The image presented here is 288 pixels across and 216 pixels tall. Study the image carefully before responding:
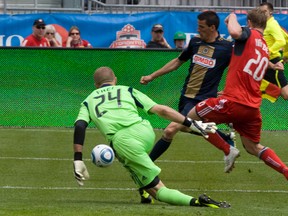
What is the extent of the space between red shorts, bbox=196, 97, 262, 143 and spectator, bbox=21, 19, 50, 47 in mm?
8952

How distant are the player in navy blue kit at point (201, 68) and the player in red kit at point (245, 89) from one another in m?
1.03

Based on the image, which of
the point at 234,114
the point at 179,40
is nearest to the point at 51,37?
the point at 179,40

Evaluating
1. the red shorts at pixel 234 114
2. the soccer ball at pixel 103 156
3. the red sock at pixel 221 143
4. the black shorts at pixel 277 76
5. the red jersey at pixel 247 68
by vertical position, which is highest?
the red jersey at pixel 247 68

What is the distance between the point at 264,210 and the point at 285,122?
29.8 feet

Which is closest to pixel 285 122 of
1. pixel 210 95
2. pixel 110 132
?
pixel 210 95

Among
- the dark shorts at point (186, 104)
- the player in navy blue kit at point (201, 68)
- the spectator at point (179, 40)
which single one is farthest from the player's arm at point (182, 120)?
the spectator at point (179, 40)

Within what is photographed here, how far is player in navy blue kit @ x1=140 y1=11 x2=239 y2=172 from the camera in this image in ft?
40.7

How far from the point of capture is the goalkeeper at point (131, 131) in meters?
9.85

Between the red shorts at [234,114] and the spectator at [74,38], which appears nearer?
the red shorts at [234,114]

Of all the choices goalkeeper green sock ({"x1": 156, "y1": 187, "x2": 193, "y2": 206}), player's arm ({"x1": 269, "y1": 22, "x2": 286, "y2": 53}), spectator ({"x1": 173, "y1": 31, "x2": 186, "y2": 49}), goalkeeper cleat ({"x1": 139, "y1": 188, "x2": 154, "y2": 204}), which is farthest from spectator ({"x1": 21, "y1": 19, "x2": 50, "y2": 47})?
goalkeeper green sock ({"x1": 156, "y1": 187, "x2": 193, "y2": 206})

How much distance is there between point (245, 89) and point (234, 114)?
0.32 meters

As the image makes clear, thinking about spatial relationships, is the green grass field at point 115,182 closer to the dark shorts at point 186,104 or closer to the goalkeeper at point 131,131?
the goalkeeper at point 131,131

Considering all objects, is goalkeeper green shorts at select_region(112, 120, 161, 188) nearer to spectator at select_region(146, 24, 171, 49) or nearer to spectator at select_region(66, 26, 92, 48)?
spectator at select_region(146, 24, 171, 49)

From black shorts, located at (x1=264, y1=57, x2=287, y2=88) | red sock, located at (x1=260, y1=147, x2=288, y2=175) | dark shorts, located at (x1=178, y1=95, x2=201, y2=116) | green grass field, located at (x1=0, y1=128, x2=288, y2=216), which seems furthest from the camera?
black shorts, located at (x1=264, y1=57, x2=287, y2=88)
